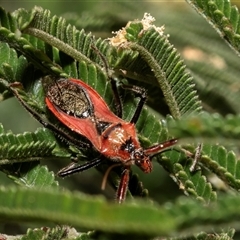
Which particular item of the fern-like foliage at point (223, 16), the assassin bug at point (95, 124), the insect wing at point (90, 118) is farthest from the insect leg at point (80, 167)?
the fern-like foliage at point (223, 16)

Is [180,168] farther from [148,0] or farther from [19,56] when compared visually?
[148,0]

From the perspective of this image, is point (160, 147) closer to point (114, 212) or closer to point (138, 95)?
point (138, 95)

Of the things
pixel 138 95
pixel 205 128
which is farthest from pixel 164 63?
pixel 205 128

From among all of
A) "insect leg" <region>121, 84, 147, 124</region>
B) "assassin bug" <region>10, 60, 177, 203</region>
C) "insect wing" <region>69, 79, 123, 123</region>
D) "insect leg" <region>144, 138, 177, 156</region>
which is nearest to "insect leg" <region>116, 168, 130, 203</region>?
"assassin bug" <region>10, 60, 177, 203</region>

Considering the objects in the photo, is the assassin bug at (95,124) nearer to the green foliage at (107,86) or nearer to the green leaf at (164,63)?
the green foliage at (107,86)

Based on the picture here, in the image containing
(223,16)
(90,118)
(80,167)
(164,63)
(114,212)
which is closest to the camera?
(114,212)

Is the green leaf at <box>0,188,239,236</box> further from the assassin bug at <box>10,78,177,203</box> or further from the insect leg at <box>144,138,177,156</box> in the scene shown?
the assassin bug at <box>10,78,177,203</box>

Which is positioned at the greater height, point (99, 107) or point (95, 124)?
point (99, 107)
